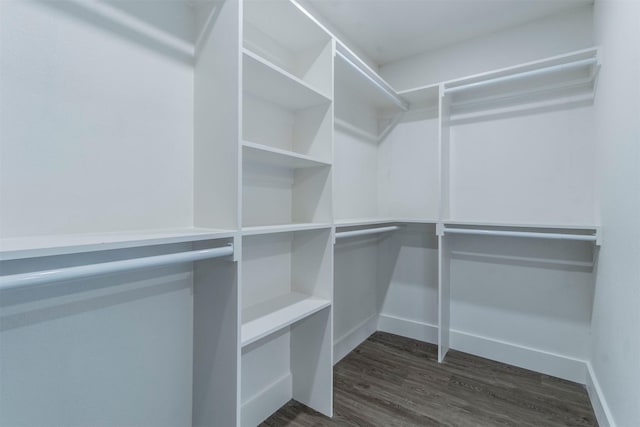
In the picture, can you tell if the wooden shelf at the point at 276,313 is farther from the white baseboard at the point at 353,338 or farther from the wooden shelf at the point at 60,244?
the white baseboard at the point at 353,338

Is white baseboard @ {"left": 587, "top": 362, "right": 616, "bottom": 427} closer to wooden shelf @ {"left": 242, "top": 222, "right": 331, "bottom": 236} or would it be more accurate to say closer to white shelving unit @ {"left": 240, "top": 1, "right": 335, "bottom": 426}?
white shelving unit @ {"left": 240, "top": 1, "right": 335, "bottom": 426}

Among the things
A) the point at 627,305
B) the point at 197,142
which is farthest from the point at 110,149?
the point at 627,305

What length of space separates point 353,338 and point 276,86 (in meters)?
2.03

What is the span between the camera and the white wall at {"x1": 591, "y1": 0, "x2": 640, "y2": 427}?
4.00ft

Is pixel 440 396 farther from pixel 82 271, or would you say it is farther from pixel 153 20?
pixel 153 20

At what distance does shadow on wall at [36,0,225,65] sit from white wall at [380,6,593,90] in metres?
1.98

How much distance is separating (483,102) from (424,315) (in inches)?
73.9

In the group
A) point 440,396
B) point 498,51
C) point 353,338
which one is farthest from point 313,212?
point 498,51

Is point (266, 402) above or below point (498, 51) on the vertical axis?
below

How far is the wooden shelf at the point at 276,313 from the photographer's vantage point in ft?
4.29

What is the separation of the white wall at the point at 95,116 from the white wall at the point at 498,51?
6.71 ft

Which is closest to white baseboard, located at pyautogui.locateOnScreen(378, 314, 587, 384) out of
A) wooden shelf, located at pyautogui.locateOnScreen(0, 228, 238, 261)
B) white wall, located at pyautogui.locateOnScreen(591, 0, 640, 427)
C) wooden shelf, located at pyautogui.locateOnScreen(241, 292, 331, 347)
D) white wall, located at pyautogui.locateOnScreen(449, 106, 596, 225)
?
white wall, located at pyautogui.locateOnScreen(591, 0, 640, 427)

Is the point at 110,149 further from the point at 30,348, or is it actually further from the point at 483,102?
the point at 483,102

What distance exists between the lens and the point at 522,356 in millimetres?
2244
